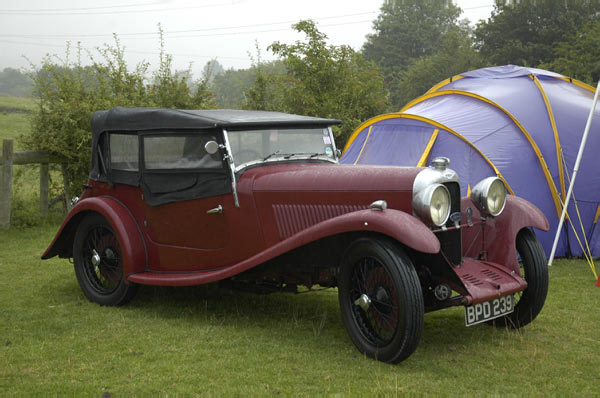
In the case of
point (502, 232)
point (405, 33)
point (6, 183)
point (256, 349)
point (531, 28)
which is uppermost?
point (405, 33)

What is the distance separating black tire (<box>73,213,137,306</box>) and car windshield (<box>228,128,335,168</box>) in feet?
4.89

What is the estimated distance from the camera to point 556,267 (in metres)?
7.29

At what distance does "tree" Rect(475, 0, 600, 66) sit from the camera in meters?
33.7

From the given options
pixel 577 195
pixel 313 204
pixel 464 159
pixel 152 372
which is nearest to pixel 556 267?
pixel 577 195

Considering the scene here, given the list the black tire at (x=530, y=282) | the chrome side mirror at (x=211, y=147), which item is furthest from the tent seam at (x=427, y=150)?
the chrome side mirror at (x=211, y=147)

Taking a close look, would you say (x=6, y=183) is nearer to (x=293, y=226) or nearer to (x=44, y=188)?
(x=44, y=188)

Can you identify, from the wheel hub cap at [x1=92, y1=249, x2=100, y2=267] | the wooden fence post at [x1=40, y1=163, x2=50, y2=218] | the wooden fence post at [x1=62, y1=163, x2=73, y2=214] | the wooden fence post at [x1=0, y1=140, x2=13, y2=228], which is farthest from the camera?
the wooden fence post at [x1=62, y1=163, x2=73, y2=214]

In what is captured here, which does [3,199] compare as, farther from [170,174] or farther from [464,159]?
[464,159]

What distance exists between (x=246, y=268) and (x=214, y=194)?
722 millimetres

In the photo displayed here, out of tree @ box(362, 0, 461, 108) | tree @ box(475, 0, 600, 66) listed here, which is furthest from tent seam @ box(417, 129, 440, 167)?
tree @ box(362, 0, 461, 108)

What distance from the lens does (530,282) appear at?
4.73 m

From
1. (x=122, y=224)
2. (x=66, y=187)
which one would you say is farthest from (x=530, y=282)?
(x=66, y=187)

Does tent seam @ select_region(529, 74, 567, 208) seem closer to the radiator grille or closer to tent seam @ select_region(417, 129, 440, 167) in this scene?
tent seam @ select_region(417, 129, 440, 167)

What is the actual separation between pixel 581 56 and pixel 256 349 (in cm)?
2910
